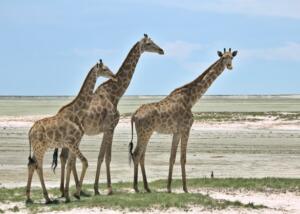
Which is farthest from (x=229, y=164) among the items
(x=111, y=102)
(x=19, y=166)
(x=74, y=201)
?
(x=74, y=201)

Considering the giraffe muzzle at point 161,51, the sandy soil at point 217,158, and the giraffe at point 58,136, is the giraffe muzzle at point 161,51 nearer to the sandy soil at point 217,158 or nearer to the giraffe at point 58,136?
the giraffe at point 58,136

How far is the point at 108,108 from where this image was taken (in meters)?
16.8

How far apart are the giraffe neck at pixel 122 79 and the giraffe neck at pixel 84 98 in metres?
1.04

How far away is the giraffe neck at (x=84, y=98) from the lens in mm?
15719

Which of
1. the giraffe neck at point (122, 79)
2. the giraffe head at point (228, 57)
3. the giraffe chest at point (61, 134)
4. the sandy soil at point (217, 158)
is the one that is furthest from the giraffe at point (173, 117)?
the giraffe chest at point (61, 134)

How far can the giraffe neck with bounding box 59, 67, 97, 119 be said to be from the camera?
51.6 ft

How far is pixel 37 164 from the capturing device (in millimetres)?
14953

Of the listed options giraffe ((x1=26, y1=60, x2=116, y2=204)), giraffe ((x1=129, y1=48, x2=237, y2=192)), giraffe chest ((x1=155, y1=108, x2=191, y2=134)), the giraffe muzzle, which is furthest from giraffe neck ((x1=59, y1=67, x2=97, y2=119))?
the giraffe muzzle

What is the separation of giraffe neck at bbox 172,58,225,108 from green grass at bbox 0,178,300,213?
2471 mm

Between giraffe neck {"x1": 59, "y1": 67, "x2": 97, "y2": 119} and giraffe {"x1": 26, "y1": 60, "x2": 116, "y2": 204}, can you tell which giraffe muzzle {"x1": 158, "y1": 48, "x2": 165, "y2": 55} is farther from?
giraffe {"x1": 26, "y1": 60, "x2": 116, "y2": 204}

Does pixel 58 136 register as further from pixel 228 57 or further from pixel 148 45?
pixel 228 57

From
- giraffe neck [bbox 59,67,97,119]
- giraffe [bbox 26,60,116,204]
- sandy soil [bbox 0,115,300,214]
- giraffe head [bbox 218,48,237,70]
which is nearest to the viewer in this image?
giraffe [bbox 26,60,116,204]

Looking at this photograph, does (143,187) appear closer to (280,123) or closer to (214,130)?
(214,130)

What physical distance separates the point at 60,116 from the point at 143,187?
144 inches
